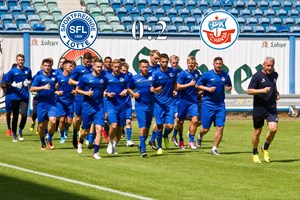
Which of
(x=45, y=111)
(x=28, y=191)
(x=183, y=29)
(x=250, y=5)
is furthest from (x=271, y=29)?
(x=28, y=191)

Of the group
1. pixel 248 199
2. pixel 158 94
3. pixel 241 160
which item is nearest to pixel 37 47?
pixel 158 94

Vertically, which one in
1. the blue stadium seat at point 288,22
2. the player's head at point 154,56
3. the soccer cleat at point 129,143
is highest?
the blue stadium seat at point 288,22

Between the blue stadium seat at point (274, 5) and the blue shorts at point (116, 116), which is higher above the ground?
the blue stadium seat at point (274, 5)

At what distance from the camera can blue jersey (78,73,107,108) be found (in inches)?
809

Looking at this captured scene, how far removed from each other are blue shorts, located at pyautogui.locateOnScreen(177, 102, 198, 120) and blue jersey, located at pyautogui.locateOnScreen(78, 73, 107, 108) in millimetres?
3224

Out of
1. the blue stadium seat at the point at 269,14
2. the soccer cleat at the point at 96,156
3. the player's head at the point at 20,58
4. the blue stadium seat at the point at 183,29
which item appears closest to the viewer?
the soccer cleat at the point at 96,156

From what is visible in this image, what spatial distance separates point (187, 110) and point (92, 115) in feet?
11.5

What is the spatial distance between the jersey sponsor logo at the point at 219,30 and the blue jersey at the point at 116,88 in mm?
11460

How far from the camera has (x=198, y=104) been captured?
24.7m

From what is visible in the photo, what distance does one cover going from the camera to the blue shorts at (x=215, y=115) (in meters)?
21.2

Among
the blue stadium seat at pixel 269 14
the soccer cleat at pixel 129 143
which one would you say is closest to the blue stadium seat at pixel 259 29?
the blue stadium seat at pixel 269 14

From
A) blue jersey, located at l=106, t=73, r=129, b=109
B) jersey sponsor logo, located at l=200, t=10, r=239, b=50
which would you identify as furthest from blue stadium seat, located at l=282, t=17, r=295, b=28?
blue jersey, located at l=106, t=73, r=129, b=109

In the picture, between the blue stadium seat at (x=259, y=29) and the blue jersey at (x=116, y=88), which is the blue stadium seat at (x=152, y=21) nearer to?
the blue stadium seat at (x=259, y=29)

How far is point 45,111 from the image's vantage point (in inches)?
896
